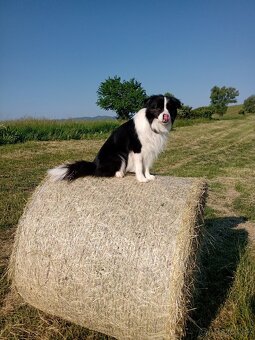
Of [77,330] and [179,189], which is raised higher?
[179,189]

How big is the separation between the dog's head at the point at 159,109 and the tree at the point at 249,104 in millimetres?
82578

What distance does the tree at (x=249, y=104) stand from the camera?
82688 millimetres

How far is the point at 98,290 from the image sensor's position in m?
3.16

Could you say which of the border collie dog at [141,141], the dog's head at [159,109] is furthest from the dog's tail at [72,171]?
the dog's head at [159,109]

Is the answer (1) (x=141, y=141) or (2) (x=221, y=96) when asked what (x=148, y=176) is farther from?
(2) (x=221, y=96)

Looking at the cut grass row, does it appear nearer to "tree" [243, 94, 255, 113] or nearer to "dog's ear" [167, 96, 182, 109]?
"dog's ear" [167, 96, 182, 109]

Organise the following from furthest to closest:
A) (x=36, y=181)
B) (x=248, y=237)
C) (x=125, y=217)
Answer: (x=36, y=181), (x=248, y=237), (x=125, y=217)

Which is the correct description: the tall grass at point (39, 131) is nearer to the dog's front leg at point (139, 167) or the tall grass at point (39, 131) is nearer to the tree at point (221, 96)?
the dog's front leg at point (139, 167)

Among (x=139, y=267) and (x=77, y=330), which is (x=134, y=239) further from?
(x=77, y=330)

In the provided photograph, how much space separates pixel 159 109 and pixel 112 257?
79.8 inches

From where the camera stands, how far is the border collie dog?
176 inches

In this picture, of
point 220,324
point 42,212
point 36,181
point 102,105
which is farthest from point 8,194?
point 102,105

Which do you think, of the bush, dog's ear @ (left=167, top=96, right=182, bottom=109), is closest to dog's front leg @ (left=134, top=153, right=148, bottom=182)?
dog's ear @ (left=167, top=96, right=182, bottom=109)

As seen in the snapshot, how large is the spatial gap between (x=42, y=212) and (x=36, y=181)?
544 centimetres
